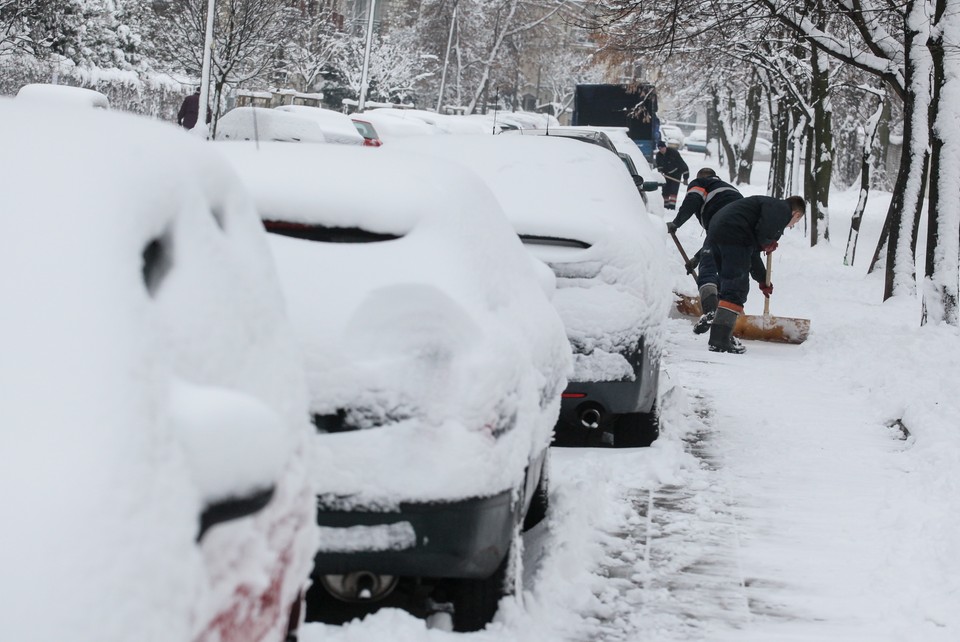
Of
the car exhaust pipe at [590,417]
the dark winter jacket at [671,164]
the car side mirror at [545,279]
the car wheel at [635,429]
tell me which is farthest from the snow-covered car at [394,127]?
the car side mirror at [545,279]

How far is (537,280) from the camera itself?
17.8 feet

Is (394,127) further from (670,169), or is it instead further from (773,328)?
(773,328)

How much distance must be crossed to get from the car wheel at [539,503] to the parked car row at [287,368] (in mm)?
15

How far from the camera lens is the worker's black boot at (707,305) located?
13062 millimetres

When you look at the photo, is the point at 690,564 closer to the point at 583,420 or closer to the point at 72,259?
the point at 583,420

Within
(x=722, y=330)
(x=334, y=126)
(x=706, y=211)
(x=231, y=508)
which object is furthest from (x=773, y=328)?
(x=334, y=126)

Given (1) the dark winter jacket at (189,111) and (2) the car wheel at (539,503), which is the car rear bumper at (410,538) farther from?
(1) the dark winter jacket at (189,111)

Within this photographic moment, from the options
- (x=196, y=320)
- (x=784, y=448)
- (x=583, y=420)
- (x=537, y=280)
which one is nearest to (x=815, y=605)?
(x=537, y=280)

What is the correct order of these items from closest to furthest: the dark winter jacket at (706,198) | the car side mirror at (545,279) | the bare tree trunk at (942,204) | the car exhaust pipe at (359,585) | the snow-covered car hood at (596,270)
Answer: the car exhaust pipe at (359,585), the car side mirror at (545,279), the snow-covered car hood at (596,270), the dark winter jacket at (706,198), the bare tree trunk at (942,204)

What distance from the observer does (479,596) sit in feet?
14.5

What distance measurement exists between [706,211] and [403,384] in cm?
1033

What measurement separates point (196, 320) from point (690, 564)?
3.76m

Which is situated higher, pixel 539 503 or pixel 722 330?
pixel 539 503

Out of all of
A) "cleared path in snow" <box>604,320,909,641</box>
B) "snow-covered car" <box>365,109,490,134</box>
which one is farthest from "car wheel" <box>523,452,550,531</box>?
"snow-covered car" <box>365,109,490,134</box>
